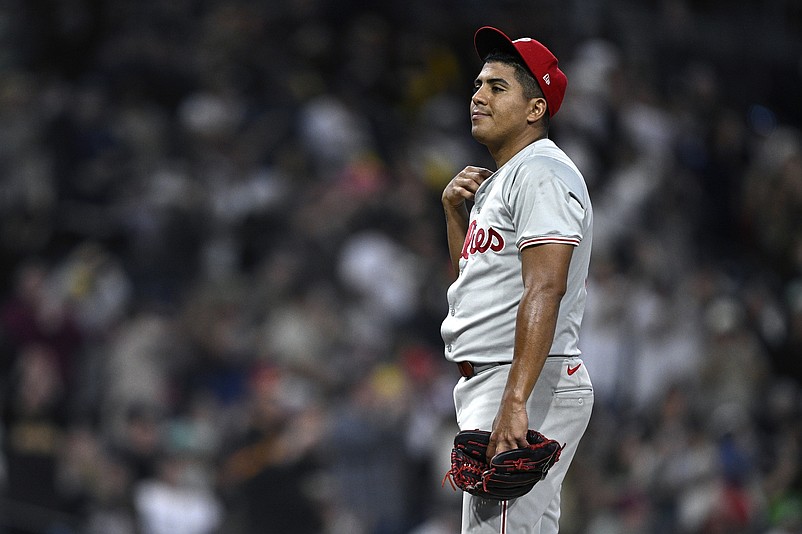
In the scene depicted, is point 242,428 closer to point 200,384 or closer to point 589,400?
point 200,384

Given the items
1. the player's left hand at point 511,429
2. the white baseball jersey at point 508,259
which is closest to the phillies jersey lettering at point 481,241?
the white baseball jersey at point 508,259

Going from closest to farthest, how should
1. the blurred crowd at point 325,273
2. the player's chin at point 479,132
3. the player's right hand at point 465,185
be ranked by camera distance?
the player's chin at point 479,132, the player's right hand at point 465,185, the blurred crowd at point 325,273

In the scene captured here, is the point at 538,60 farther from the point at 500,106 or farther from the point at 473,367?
the point at 473,367

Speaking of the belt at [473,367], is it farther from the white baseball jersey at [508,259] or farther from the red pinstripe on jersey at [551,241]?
the red pinstripe on jersey at [551,241]

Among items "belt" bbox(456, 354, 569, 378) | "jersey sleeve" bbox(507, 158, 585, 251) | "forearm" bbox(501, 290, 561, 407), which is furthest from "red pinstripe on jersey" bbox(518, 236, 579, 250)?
"belt" bbox(456, 354, 569, 378)

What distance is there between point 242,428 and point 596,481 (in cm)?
268

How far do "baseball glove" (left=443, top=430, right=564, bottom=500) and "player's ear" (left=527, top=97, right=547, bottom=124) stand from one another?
87cm

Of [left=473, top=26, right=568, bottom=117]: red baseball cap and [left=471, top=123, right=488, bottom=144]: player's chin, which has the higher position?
[left=473, top=26, right=568, bottom=117]: red baseball cap

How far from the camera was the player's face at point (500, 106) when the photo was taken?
3369 millimetres

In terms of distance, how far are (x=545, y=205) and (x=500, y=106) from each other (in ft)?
1.28

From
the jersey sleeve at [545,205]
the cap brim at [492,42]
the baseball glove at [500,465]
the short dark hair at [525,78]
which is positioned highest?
the cap brim at [492,42]

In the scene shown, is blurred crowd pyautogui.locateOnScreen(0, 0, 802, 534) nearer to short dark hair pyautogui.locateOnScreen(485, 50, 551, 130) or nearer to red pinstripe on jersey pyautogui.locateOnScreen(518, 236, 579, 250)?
short dark hair pyautogui.locateOnScreen(485, 50, 551, 130)

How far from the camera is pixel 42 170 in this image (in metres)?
10.2

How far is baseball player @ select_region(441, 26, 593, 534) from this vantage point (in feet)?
10.3
